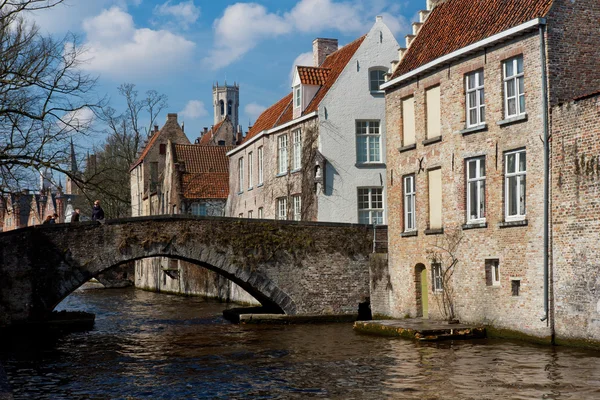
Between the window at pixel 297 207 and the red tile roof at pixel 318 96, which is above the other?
the red tile roof at pixel 318 96

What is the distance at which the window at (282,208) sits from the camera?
3368 centimetres

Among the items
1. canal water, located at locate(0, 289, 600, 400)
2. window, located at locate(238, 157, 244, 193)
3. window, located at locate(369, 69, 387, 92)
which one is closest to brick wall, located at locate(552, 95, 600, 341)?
canal water, located at locate(0, 289, 600, 400)

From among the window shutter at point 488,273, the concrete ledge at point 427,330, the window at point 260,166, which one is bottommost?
the concrete ledge at point 427,330

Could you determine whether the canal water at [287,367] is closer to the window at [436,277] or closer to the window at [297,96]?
the window at [436,277]

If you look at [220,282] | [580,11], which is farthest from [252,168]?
[580,11]

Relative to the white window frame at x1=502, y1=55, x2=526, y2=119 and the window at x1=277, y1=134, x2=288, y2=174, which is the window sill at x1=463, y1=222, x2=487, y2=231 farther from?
the window at x1=277, y1=134, x2=288, y2=174

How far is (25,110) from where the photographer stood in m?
23.1

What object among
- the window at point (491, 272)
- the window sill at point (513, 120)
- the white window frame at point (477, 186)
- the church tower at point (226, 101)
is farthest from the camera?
the church tower at point (226, 101)

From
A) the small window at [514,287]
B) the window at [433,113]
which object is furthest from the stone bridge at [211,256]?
the small window at [514,287]

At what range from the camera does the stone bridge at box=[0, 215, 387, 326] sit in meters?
24.6

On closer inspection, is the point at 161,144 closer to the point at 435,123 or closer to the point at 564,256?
the point at 435,123

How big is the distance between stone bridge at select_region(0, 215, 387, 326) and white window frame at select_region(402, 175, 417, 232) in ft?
10.0

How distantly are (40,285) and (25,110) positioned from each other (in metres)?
5.14

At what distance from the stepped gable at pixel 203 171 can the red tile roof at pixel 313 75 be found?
44.6 ft
